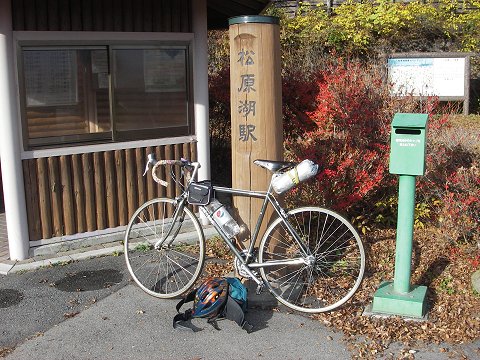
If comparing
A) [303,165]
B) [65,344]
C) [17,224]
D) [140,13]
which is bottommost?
[65,344]

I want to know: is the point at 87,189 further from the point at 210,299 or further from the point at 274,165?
the point at 274,165

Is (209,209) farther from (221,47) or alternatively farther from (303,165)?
(221,47)

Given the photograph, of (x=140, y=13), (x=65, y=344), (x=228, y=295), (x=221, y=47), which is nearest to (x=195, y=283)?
(x=228, y=295)

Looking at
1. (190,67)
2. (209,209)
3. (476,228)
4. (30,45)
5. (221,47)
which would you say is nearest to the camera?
(209,209)

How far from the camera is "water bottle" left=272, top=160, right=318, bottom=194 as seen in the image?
4586 mm

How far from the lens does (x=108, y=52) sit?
645 centimetres

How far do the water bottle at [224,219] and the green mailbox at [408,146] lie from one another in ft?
4.37

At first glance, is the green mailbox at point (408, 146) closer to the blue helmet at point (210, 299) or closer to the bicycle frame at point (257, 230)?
the bicycle frame at point (257, 230)

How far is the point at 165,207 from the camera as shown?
5.48 m

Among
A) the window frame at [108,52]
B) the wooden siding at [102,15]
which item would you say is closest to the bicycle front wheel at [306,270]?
the window frame at [108,52]

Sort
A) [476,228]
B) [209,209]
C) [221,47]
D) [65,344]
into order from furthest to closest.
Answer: [221,47] < [476,228] < [209,209] < [65,344]

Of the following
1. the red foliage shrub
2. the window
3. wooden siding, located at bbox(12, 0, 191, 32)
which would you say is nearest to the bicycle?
the red foliage shrub

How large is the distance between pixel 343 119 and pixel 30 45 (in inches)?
133

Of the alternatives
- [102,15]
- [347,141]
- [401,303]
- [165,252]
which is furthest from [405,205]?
[102,15]
